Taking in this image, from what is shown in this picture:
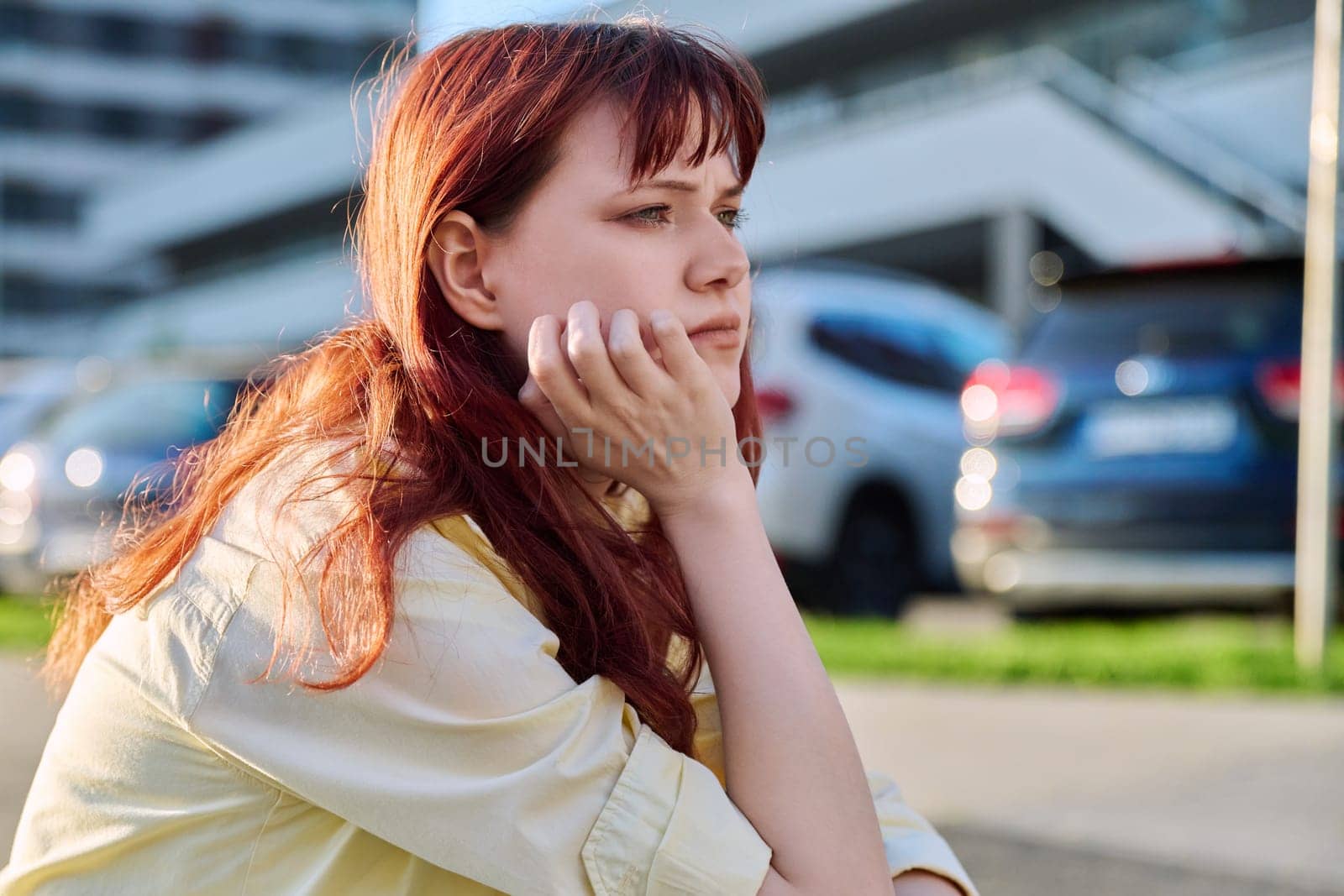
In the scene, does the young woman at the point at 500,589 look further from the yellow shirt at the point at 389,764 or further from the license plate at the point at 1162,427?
the license plate at the point at 1162,427

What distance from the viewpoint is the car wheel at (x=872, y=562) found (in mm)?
7355

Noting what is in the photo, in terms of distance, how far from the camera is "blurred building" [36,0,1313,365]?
17000 mm

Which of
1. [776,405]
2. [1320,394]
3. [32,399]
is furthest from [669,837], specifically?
[32,399]

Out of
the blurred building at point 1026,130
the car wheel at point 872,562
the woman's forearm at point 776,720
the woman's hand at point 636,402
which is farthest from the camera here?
the blurred building at point 1026,130

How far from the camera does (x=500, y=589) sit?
1329mm

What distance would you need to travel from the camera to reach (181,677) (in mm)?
1295

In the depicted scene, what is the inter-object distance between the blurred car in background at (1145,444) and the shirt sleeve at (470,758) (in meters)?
5.15

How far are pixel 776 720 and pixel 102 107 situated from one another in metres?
63.1

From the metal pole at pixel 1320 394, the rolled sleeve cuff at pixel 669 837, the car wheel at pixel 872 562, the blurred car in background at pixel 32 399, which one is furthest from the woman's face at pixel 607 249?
the blurred car in background at pixel 32 399

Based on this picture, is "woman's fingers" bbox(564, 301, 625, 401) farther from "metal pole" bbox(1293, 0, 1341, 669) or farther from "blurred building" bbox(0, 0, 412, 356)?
"blurred building" bbox(0, 0, 412, 356)

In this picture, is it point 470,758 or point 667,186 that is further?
point 667,186

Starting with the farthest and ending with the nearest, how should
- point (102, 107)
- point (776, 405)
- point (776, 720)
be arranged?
point (102, 107) < point (776, 405) < point (776, 720)

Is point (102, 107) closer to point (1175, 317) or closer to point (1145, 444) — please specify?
Answer: point (1175, 317)

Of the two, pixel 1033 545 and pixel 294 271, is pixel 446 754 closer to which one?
pixel 1033 545
